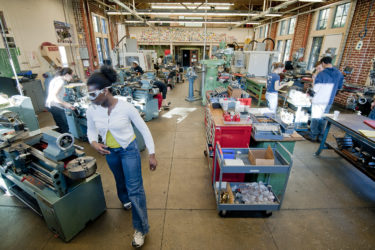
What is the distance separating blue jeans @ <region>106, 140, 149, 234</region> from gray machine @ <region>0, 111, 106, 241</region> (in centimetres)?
22

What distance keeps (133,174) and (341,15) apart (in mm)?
8159

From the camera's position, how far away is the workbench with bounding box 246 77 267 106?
5979 millimetres

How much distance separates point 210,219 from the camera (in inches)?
84.7

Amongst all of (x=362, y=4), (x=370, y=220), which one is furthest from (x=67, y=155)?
(x=362, y=4)

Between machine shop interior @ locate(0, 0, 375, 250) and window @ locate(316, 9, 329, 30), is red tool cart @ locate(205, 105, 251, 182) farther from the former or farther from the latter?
window @ locate(316, 9, 329, 30)

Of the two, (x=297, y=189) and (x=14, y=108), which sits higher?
(x=14, y=108)

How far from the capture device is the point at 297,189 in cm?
263

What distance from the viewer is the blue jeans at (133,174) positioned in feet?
5.24

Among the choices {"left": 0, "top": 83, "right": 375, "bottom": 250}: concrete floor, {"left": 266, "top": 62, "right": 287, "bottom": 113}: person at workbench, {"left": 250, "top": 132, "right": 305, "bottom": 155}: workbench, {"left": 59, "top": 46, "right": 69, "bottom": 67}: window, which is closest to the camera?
{"left": 0, "top": 83, "right": 375, "bottom": 250}: concrete floor

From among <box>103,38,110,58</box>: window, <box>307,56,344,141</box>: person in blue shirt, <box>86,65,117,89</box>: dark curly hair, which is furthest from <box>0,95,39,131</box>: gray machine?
<box>103,38,110,58</box>: window

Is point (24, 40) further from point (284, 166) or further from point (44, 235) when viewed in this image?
point (284, 166)

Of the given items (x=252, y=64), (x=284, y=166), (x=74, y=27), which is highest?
(x=74, y=27)

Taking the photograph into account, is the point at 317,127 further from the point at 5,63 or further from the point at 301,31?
the point at 5,63

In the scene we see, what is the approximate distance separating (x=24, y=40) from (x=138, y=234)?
620 centimetres
